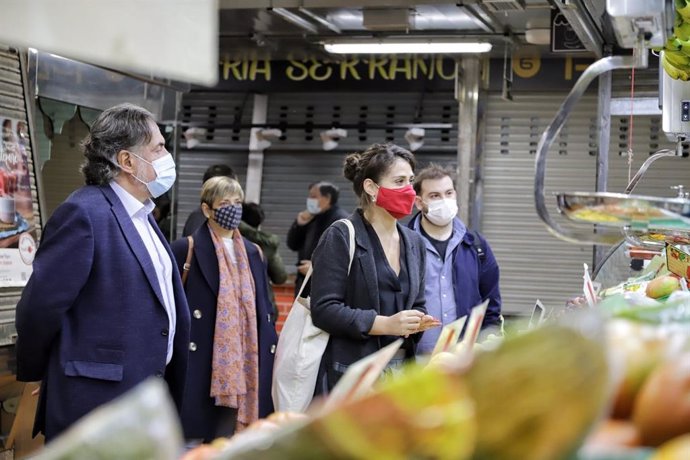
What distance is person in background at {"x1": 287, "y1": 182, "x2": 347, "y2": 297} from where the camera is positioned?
9.31 metres

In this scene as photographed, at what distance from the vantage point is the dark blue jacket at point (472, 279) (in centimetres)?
557

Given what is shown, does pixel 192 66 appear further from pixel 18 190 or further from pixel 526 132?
pixel 526 132

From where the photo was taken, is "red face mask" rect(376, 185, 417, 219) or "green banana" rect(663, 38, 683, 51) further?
"red face mask" rect(376, 185, 417, 219)

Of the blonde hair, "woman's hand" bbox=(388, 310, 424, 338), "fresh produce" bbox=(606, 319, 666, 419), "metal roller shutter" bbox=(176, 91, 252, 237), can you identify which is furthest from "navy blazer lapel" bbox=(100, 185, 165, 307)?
"metal roller shutter" bbox=(176, 91, 252, 237)

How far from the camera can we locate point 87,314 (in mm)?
3795

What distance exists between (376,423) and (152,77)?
7011mm

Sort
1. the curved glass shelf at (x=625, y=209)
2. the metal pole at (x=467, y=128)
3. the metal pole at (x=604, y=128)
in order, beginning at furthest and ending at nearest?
1. the metal pole at (x=467, y=128)
2. the metal pole at (x=604, y=128)
3. the curved glass shelf at (x=625, y=209)

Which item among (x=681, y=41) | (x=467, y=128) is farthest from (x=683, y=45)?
(x=467, y=128)

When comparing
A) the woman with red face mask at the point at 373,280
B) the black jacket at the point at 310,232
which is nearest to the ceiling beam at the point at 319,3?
the black jacket at the point at 310,232

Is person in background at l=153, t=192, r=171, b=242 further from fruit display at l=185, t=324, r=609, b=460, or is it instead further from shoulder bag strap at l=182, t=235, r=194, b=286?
fruit display at l=185, t=324, r=609, b=460

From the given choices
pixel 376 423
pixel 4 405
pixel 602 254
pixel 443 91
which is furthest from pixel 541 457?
pixel 443 91

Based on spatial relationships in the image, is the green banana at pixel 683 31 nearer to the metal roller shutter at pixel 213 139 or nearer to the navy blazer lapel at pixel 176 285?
the navy blazer lapel at pixel 176 285

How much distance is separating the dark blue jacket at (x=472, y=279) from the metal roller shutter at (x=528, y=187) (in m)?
5.95

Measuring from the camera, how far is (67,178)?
7.93 m
